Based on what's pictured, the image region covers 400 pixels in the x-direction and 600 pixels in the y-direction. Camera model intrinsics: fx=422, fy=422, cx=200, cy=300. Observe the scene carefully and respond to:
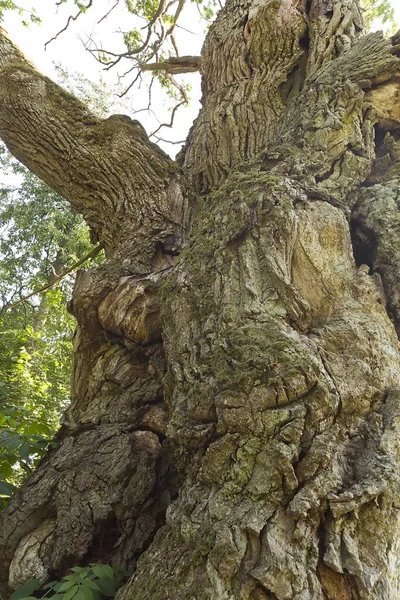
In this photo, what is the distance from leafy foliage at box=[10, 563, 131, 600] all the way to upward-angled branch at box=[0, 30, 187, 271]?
6.18 feet

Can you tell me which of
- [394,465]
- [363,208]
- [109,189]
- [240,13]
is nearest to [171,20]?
[240,13]

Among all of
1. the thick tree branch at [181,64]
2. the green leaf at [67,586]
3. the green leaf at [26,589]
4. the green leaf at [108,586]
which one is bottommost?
the green leaf at [26,589]

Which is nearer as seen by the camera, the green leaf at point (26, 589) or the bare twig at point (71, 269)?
the green leaf at point (26, 589)

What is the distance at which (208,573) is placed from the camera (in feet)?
3.69

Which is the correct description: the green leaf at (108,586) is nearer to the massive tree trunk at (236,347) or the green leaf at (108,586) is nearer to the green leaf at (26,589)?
the massive tree trunk at (236,347)

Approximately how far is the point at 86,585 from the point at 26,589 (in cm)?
32

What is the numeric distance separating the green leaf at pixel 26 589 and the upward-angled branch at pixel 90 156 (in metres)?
1.88

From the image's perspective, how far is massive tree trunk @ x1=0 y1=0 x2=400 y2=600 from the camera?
118 centimetres

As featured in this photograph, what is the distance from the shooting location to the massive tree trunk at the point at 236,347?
1181 mm

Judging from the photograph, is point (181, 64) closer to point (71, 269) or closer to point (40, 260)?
point (71, 269)

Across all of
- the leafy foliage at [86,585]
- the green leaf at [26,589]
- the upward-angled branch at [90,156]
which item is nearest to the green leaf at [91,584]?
the leafy foliage at [86,585]

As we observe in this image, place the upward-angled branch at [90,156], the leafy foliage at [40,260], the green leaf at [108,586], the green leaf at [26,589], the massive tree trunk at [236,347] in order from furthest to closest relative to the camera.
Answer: the leafy foliage at [40,260] → the upward-angled branch at [90,156] → the green leaf at [26,589] → the green leaf at [108,586] → the massive tree trunk at [236,347]

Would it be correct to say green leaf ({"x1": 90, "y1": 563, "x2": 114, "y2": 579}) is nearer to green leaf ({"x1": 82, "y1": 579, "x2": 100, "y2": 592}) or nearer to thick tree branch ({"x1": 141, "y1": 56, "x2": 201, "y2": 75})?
green leaf ({"x1": 82, "y1": 579, "x2": 100, "y2": 592})

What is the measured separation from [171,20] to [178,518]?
7.52m
